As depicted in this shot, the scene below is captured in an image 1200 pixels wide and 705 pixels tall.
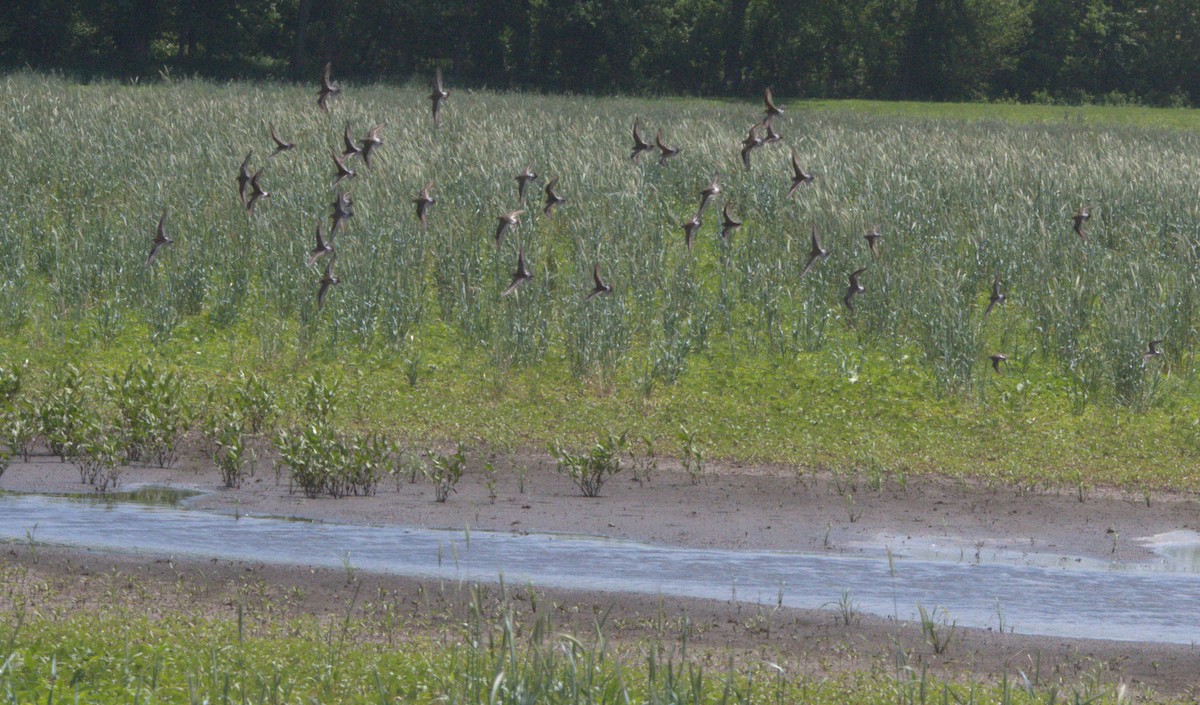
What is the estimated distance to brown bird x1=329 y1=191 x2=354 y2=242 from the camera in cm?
1429

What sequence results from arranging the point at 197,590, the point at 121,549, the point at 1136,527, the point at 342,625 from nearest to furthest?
the point at 342,625, the point at 197,590, the point at 121,549, the point at 1136,527

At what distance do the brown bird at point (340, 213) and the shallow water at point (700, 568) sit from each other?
523 centimetres

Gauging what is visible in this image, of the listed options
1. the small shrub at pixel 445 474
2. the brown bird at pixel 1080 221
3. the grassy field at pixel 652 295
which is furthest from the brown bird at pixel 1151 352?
the small shrub at pixel 445 474

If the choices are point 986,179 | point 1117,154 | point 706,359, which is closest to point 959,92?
point 1117,154

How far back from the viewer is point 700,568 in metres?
8.42

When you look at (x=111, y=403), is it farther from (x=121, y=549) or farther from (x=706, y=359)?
(x=706, y=359)

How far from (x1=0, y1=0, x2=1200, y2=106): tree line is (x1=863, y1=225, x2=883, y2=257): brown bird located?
33626 mm

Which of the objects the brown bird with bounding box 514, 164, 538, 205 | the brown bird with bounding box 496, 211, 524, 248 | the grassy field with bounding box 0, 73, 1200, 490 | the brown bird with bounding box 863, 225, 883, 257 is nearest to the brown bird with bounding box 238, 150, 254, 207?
the grassy field with bounding box 0, 73, 1200, 490

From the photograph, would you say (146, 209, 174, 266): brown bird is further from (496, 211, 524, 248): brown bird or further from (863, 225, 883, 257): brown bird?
(863, 225, 883, 257): brown bird

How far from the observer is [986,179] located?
18547mm

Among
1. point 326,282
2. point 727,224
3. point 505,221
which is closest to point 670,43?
point 727,224

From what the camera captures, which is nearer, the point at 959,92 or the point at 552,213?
the point at 552,213

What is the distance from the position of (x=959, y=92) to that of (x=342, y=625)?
55288 millimetres

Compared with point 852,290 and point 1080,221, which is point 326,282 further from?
point 1080,221
